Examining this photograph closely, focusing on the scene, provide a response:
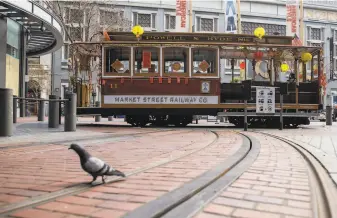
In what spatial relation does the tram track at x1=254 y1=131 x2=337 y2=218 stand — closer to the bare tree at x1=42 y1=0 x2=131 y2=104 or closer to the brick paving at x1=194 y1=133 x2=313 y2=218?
the brick paving at x1=194 y1=133 x2=313 y2=218

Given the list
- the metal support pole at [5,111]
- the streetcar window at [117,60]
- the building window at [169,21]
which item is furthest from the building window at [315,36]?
the metal support pole at [5,111]

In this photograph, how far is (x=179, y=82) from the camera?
13.6 metres

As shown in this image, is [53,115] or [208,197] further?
[53,115]

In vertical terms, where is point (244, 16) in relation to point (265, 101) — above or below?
above

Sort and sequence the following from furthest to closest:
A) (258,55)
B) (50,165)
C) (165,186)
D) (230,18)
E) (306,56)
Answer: (230,18) → (258,55) → (306,56) → (50,165) → (165,186)

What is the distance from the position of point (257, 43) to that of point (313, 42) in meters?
30.7

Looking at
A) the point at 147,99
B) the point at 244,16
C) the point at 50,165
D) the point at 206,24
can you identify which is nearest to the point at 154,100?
the point at 147,99

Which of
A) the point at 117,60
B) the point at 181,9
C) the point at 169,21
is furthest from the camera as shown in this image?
the point at 169,21

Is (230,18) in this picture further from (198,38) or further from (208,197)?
(208,197)

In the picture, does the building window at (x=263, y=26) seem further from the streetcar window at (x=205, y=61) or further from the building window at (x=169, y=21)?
the streetcar window at (x=205, y=61)

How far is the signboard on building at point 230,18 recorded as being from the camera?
27047 mm

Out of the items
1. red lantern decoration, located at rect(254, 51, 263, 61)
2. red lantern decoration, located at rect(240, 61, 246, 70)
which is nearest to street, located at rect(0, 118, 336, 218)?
red lantern decoration, located at rect(254, 51, 263, 61)

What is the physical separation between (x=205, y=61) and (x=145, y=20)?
26242mm

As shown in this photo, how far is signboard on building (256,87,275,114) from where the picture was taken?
12.9 m
